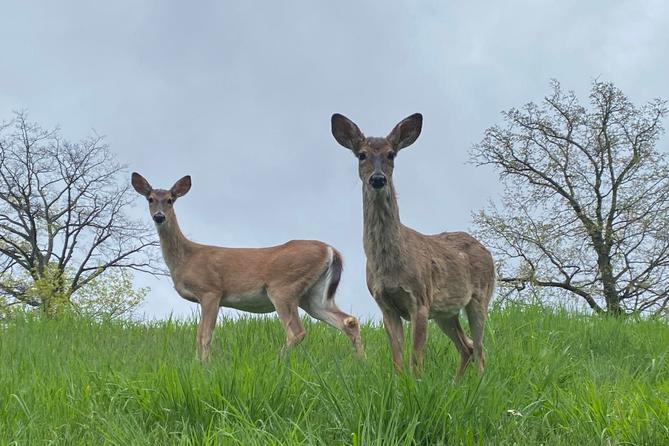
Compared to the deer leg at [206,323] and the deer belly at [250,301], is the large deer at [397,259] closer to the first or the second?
the deer leg at [206,323]

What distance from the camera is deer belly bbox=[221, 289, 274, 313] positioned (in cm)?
1027

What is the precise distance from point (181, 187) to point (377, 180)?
6.12 m

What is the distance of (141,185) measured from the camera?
11.8 m

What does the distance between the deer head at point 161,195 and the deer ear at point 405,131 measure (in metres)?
5.31

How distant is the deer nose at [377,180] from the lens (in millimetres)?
6191

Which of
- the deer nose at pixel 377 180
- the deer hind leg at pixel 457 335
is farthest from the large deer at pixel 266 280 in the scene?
the deer nose at pixel 377 180

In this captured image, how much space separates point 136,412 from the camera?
17.6ft

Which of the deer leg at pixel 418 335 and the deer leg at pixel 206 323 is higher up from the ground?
the deer leg at pixel 206 323

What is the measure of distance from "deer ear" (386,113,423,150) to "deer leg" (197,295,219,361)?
3592 mm

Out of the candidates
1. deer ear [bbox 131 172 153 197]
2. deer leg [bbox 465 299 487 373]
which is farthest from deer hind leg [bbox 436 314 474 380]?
deer ear [bbox 131 172 153 197]

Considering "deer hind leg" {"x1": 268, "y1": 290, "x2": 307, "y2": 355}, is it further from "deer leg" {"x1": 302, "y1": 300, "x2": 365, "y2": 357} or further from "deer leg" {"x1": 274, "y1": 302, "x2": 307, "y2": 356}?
"deer leg" {"x1": 302, "y1": 300, "x2": 365, "y2": 357}

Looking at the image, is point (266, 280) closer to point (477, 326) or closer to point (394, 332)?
point (477, 326)

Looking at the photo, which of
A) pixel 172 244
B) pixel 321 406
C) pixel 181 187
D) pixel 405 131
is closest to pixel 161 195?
pixel 181 187

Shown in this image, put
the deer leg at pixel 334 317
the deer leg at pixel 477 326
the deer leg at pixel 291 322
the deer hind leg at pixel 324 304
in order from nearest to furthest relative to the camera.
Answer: the deer leg at pixel 477 326 < the deer leg at pixel 291 322 < the deer leg at pixel 334 317 < the deer hind leg at pixel 324 304
